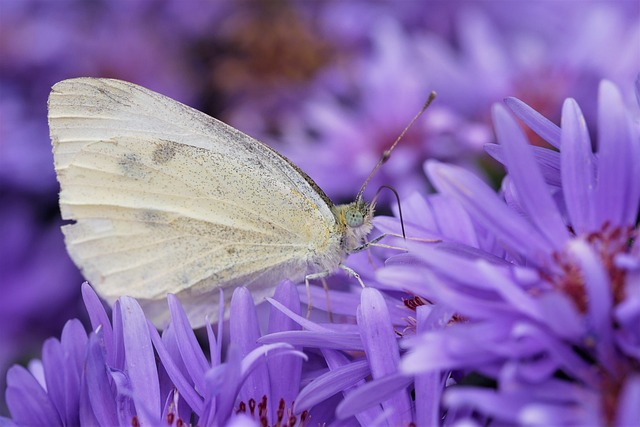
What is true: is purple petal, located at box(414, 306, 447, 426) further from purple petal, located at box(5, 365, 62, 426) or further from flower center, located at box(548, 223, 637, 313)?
purple petal, located at box(5, 365, 62, 426)

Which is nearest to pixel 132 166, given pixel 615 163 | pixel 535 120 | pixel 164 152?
pixel 164 152

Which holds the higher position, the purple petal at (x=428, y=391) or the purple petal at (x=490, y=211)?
the purple petal at (x=490, y=211)

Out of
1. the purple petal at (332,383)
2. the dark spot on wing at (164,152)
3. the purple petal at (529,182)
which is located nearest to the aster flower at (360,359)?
the purple petal at (332,383)

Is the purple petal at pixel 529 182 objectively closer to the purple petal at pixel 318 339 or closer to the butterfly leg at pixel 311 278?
the purple petal at pixel 318 339

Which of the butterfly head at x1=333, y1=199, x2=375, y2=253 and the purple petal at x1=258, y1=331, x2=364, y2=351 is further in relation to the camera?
the butterfly head at x1=333, y1=199, x2=375, y2=253

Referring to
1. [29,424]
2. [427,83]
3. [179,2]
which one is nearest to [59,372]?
[29,424]

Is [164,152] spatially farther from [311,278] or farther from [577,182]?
[577,182]

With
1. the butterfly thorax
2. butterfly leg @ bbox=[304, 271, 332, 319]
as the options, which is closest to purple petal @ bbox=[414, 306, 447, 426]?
butterfly leg @ bbox=[304, 271, 332, 319]

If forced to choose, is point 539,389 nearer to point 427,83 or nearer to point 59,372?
point 59,372
